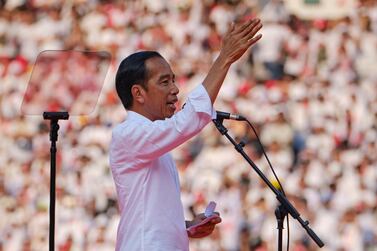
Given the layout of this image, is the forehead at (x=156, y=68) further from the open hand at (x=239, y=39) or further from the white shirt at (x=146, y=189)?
the open hand at (x=239, y=39)

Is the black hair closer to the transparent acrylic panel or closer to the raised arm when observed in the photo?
the raised arm

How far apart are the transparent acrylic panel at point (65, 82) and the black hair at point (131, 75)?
109 centimetres

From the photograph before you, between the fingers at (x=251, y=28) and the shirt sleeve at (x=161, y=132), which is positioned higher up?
the fingers at (x=251, y=28)

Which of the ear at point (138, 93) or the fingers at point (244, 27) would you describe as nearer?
the fingers at point (244, 27)

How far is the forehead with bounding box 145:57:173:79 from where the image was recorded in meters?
3.44

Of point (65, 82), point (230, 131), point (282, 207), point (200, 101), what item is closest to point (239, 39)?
point (200, 101)

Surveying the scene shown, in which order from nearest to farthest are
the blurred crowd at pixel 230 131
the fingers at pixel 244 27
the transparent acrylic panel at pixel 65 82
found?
the fingers at pixel 244 27
the transparent acrylic panel at pixel 65 82
the blurred crowd at pixel 230 131

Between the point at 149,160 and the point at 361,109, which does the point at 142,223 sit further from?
the point at 361,109

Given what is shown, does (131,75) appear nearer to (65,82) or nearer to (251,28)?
(251,28)

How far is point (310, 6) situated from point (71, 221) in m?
2.65

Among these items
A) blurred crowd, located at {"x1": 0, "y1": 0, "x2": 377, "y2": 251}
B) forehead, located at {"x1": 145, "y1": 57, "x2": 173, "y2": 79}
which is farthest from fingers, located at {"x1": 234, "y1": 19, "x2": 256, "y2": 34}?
blurred crowd, located at {"x1": 0, "y1": 0, "x2": 377, "y2": 251}

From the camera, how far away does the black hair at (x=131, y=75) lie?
3.45 metres

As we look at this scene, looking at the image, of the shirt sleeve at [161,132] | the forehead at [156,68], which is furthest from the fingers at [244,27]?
the forehead at [156,68]

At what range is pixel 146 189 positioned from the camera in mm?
3320
